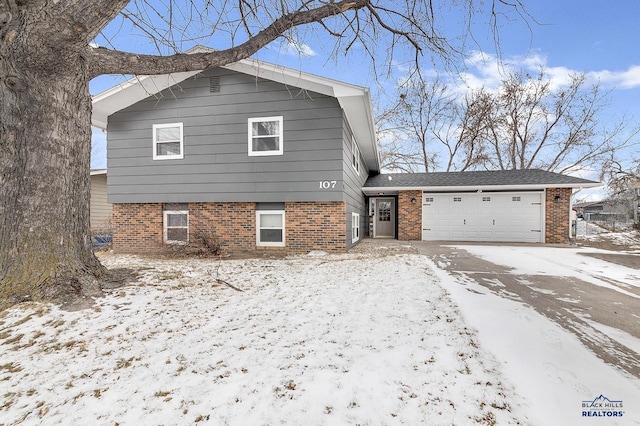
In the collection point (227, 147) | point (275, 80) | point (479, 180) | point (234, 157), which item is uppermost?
point (275, 80)

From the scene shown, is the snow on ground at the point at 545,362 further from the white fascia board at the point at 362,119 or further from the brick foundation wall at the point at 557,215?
the brick foundation wall at the point at 557,215

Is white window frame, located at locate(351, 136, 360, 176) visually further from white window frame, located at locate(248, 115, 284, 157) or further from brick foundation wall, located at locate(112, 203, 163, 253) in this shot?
brick foundation wall, located at locate(112, 203, 163, 253)

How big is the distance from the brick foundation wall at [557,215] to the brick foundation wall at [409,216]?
4.65m

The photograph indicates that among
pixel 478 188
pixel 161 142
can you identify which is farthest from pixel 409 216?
pixel 161 142

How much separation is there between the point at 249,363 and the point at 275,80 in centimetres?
725

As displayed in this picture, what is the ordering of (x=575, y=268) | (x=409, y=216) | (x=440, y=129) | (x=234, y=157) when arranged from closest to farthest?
1. (x=575, y=268)
2. (x=234, y=157)
3. (x=409, y=216)
4. (x=440, y=129)

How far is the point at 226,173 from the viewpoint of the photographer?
788 centimetres

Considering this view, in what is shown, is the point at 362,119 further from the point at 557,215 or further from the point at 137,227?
the point at 557,215

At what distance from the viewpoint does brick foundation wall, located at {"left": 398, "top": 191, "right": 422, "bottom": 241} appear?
11672 millimetres

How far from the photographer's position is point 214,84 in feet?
25.9

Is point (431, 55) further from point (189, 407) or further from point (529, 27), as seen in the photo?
point (189, 407)

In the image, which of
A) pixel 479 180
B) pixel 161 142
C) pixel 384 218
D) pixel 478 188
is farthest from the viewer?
pixel 384 218

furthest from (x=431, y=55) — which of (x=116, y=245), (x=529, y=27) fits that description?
(x=116, y=245)

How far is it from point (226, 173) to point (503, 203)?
34.7 feet
